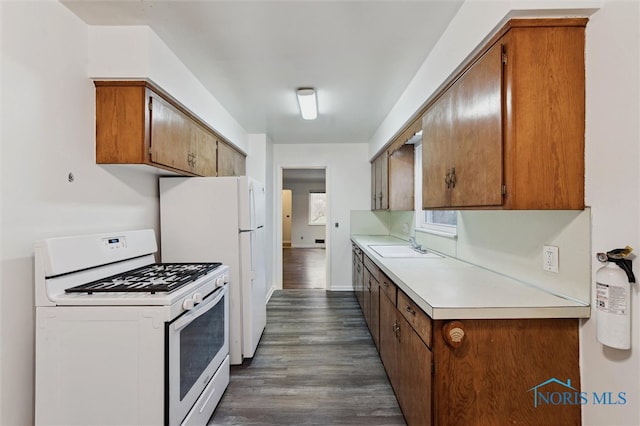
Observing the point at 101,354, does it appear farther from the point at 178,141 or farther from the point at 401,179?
the point at 401,179

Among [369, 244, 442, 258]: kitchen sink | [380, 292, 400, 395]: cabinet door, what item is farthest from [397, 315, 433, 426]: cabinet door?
[369, 244, 442, 258]: kitchen sink

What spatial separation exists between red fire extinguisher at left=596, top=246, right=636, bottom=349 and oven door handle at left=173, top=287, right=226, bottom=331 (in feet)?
5.83

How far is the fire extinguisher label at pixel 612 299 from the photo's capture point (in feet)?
3.45

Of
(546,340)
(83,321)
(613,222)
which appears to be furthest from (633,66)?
(83,321)

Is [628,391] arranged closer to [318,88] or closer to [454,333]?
[454,333]

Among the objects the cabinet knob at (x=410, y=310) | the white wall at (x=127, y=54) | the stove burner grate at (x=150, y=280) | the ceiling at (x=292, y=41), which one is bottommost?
the cabinet knob at (x=410, y=310)

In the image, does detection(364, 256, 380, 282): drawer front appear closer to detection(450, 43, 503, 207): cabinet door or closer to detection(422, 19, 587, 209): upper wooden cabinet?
detection(450, 43, 503, 207): cabinet door

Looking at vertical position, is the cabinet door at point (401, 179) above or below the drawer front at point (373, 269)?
above

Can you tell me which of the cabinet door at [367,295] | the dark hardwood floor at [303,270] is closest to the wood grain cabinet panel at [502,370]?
the cabinet door at [367,295]

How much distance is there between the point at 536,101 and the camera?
4.09 feet

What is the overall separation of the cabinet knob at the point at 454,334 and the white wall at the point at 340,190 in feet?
11.7

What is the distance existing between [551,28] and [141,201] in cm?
261

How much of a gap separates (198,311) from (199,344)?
0.22 meters

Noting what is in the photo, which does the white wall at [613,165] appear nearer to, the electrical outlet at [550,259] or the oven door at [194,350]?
the electrical outlet at [550,259]
